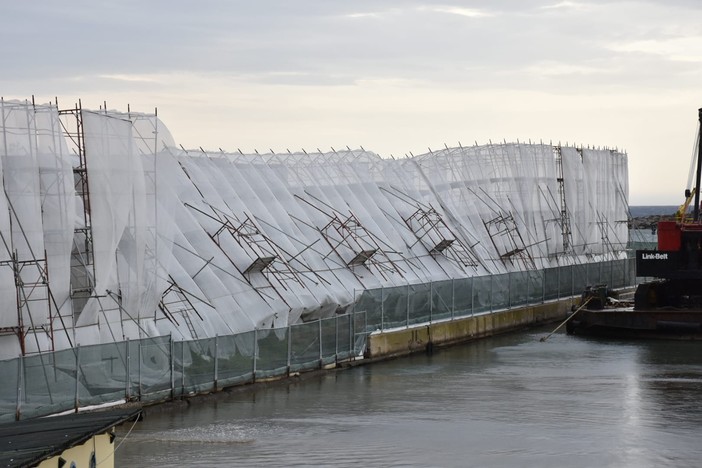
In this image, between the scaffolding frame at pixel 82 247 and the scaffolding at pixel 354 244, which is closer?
the scaffolding frame at pixel 82 247

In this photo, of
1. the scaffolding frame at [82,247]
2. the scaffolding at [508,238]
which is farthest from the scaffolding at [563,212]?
the scaffolding frame at [82,247]

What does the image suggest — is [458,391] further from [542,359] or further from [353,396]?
[542,359]

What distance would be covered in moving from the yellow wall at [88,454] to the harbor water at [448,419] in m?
3.99

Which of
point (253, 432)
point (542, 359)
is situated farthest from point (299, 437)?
point (542, 359)

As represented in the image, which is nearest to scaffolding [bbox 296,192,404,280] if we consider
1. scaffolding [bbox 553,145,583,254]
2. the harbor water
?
the harbor water

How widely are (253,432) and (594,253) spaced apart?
43929 millimetres

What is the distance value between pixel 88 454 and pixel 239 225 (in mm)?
23247

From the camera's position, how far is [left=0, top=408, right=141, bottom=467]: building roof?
15359 mm

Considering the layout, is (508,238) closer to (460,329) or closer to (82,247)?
(460,329)

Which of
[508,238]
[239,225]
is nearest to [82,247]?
[239,225]

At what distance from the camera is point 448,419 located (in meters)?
27.7

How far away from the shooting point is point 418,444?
24703 mm

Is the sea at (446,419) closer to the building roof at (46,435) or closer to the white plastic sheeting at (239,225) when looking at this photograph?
the white plastic sheeting at (239,225)

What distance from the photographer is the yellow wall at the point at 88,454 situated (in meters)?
16.0
